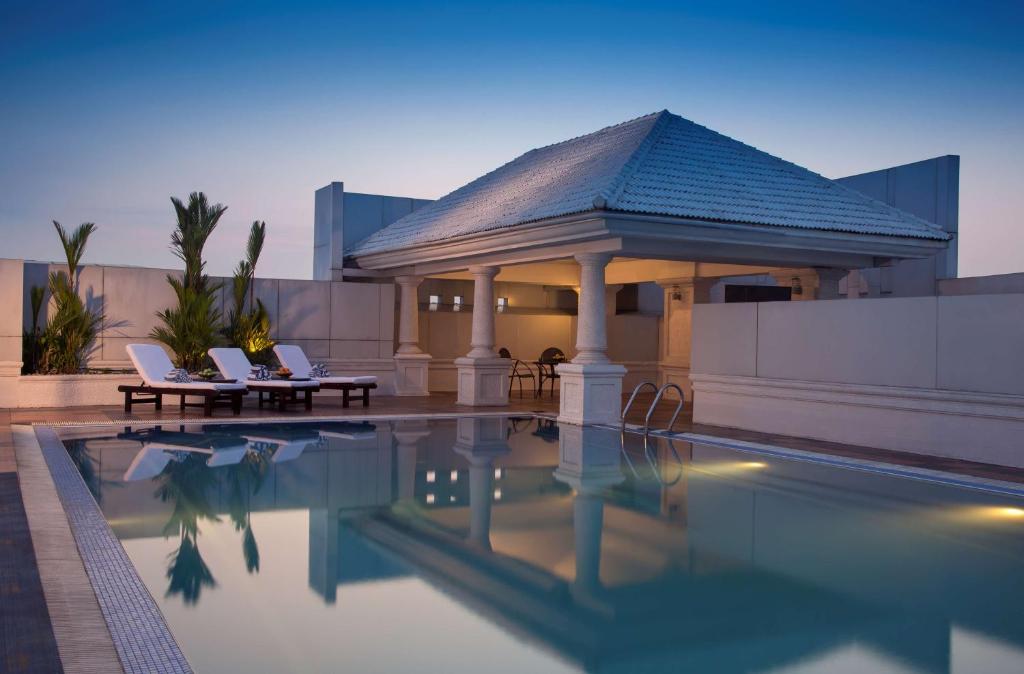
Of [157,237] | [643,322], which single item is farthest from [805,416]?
[157,237]

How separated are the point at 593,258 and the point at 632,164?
5.39 ft

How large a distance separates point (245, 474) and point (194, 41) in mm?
14218

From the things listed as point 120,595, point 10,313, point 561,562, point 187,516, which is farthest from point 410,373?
point 120,595

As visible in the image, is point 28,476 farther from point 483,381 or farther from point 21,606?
point 483,381

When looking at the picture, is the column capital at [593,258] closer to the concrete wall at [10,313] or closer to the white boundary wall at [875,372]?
the white boundary wall at [875,372]

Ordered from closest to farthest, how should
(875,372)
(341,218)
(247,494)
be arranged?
(247,494) < (875,372) < (341,218)

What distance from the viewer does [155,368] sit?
17328mm

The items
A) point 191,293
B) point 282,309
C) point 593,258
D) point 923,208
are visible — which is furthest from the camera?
point 282,309

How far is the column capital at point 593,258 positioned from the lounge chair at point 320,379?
5.69 m

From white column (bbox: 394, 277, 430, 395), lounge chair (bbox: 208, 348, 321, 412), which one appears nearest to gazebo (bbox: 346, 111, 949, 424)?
white column (bbox: 394, 277, 430, 395)

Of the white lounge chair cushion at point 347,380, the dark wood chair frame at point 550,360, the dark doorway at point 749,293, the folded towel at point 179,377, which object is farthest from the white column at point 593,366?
the dark doorway at point 749,293

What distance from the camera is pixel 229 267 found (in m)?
20.2

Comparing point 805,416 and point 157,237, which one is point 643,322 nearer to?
point 805,416

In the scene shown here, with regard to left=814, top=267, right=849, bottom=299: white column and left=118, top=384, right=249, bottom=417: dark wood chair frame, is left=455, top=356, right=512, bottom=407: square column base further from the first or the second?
left=814, top=267, right=849, bottom=299: white column
